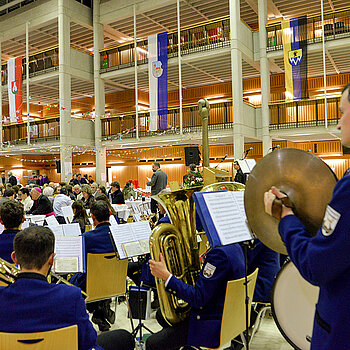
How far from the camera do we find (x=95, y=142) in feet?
50.3

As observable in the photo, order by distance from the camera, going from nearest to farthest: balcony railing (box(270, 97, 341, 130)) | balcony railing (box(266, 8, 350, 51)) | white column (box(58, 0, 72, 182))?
balcony railing (box(266, 8, 350, 51))
balcony railing (box(270, 97, 341, 130))
white column (box(58, 0, 72, 182))

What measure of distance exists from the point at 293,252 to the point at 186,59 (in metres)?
12.7

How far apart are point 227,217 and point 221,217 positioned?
0.05 meters

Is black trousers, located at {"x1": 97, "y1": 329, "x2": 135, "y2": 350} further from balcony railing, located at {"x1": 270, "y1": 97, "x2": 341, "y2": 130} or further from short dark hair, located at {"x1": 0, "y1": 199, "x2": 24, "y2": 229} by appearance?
balcony railing, located at {"x1": 270, "y1": 97, "x2": 341, "y2": 130}

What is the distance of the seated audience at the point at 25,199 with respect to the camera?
7.54 meters

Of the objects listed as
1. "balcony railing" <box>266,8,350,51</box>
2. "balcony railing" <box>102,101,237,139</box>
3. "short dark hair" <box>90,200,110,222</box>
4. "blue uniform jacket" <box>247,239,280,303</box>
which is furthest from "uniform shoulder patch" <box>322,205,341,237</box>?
"balcony railing" <box>266,8,350,51</box>

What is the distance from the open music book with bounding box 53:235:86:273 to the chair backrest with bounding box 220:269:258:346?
4.43ft

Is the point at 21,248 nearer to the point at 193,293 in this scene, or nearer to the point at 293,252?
the point at 193,293

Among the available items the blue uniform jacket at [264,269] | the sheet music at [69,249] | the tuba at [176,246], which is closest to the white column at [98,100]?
the sheet music at [69,249]

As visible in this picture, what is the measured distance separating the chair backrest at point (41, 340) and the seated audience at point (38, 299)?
5 cm

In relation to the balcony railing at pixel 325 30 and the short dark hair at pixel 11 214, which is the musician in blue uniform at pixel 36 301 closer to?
the short dark hair at pixel 11 214

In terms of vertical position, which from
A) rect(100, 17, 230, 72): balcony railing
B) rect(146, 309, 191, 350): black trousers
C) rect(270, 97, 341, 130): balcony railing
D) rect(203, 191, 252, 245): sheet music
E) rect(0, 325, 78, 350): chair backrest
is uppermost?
rect(100, 17, 230, 72): balcony railing

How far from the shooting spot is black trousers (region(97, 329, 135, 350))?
2.25m

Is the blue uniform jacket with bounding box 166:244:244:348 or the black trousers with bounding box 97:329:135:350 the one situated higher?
the blue uniform jacket with bounding box 166:244:244:348
